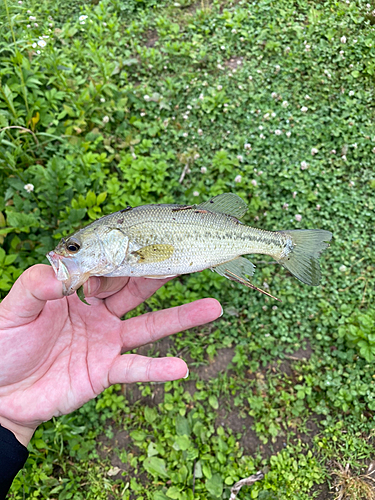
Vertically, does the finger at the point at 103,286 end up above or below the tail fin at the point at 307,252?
below

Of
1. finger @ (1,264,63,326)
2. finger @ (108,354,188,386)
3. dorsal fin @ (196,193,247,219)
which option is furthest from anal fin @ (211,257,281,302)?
finger @ (1,264,63,326)

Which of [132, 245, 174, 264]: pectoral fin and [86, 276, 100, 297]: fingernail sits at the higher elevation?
[132, 245, 174, 264]: pectoral fin

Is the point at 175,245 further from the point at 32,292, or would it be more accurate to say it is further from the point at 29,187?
the point at 29,187

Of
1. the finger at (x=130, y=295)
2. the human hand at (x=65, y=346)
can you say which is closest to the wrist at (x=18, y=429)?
the human hand at (x=65, y=346)

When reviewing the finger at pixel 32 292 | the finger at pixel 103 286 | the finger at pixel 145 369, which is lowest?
the finger at pixel 145 369

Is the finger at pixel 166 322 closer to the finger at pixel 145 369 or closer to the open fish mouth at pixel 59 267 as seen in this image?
the finger at pixel 145 369

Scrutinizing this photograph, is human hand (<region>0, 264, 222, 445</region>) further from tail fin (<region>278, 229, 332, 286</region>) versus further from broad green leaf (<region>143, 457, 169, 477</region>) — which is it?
broad green leaf (<region>143, 457, 169, 477</region>)
